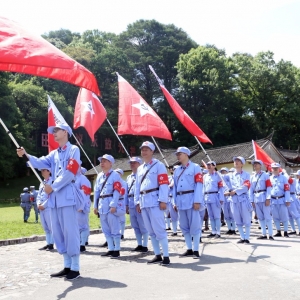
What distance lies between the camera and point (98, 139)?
174 ft

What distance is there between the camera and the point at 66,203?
6.74 meters

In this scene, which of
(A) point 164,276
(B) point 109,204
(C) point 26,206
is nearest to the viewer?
(A) point 164,276

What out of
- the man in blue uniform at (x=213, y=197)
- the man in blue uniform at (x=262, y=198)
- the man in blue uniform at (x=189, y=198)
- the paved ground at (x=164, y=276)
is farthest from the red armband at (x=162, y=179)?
the man in blue uniform at (x=213, y=197)

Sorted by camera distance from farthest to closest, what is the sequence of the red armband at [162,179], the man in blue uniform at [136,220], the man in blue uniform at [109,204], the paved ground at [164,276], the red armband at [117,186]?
1. the man in blue uniform at [136,220]
2. the red armband at [117,186]
3. the man in blue uniform at [109,204]
4. the red armband at [162,179]
5. the paved ground at [164,276]

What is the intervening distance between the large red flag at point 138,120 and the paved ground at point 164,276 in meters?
3.74

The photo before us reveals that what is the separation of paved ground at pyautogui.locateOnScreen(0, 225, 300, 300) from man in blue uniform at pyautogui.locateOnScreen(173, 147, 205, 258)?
446 mm

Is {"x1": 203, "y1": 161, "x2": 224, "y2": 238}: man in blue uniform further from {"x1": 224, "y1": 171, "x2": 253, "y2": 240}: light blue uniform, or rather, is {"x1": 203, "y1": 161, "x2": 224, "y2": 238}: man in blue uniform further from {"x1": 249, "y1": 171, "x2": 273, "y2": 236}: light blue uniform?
{"x1": 224, "y1": 171, "x2": 253, "y2": 240}: light blue uniform

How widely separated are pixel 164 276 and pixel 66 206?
5.96 ft

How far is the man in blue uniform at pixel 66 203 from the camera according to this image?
6711 millimetres

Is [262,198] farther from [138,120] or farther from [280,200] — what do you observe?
[138,120]

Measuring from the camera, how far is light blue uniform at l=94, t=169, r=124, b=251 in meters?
9.08

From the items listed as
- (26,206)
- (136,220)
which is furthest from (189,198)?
(26,206)

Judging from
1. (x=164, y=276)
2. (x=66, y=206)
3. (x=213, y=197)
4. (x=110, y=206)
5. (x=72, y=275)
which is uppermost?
(x=66, y=206)

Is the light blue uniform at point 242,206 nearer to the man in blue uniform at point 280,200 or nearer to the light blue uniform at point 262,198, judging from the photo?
the light blue uniform at point 262,198
